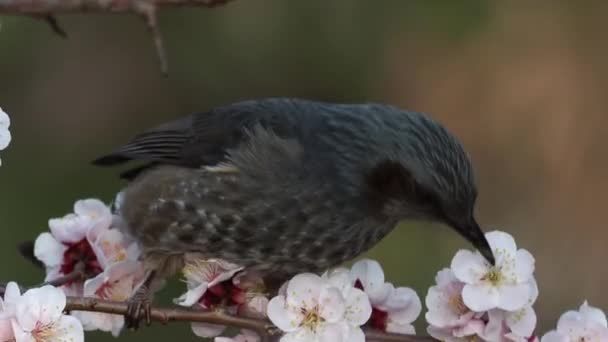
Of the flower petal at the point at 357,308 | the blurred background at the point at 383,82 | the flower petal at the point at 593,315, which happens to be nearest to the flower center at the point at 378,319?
the flower petal at the point at 357,308

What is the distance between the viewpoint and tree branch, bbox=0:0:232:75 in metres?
3.19

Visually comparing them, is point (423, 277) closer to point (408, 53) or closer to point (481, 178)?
point (481, 178)

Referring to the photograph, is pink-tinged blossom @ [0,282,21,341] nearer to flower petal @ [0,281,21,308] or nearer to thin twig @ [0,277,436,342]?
flower petal @ [0,281,21,308]

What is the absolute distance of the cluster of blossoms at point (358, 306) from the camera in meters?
2.74

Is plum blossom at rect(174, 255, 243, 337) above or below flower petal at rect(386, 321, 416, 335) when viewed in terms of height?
above

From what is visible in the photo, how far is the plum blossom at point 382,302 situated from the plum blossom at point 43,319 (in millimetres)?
700

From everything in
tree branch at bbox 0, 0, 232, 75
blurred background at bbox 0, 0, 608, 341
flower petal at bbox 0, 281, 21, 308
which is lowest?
blurred background at bbox 0, 0, 608, 341

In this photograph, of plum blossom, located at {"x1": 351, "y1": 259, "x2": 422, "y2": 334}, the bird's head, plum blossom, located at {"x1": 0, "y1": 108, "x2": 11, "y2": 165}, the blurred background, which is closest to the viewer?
plum blossom, located at {"x1": 0, "y1": 108, "x2": 11, "y2": 165}

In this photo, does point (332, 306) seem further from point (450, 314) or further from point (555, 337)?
point (555, 337)

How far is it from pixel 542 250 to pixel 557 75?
943 mm

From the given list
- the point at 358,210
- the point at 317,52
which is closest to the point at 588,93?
the point at 317,52

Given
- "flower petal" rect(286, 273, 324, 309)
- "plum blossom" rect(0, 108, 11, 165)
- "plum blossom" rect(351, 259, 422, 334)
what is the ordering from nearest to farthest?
"plum blossom" rect(0, 108, 11, 165)
"flower petal" rect(286, 273, 324, 309)
"plum blossom" rect(351, 259, 422, 334)

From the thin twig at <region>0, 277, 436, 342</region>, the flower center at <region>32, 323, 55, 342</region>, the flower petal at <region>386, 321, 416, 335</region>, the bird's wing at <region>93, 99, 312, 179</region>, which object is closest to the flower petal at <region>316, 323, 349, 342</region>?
the thin twig at <region>0, 277, 436, 342</region>

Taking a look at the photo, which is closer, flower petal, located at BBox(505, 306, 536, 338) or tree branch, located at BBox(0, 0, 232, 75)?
flower petal, located at BBox(505, 306, 536, 338)
